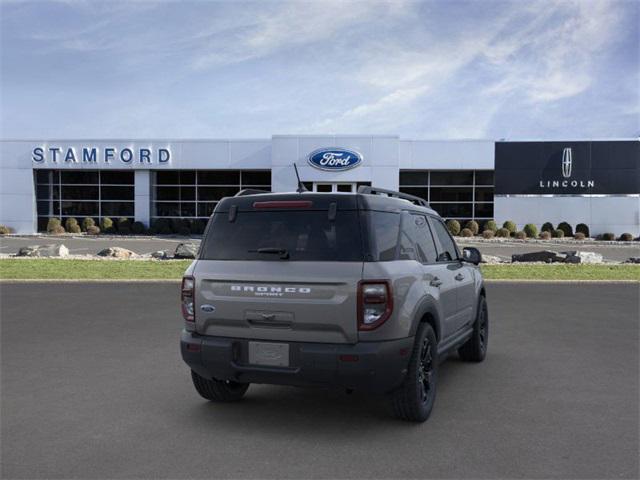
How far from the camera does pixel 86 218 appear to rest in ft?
124

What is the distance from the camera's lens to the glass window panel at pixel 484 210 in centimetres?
3653

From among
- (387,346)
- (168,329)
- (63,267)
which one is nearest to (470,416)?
(387,346)

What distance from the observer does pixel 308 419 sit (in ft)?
16.5

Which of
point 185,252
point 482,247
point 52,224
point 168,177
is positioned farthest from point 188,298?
point 168,177

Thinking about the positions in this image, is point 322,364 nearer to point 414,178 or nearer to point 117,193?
point 414,178

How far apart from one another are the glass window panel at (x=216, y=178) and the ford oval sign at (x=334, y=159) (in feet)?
21.1

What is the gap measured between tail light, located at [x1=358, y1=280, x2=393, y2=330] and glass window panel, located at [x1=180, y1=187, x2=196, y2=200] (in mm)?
35364

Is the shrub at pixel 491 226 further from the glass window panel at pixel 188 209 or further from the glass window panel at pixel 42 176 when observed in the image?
the glass window panel at pixel 42 176

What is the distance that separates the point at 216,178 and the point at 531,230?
63.8 feet

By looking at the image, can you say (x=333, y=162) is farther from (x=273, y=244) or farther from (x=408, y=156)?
(x=273, y=244)

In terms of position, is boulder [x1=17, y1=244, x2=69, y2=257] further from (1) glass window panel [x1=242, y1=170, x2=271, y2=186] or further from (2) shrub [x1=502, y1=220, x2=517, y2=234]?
(2) shrub [x1=502, y1=220, x2=517, y2=234]

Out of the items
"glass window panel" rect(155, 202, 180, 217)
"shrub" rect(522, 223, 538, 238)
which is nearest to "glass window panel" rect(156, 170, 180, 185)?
"glass window panel" rect(155, 202, 180, 217)

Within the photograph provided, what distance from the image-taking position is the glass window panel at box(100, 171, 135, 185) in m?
38.9

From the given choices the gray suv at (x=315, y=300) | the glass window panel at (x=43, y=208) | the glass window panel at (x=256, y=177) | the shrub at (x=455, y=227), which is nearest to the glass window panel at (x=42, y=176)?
the glass window panel at (x=43, y=208)
